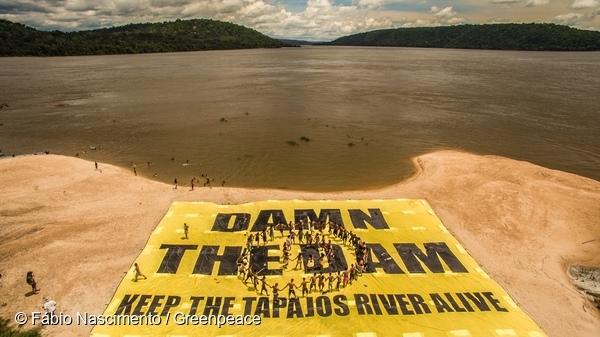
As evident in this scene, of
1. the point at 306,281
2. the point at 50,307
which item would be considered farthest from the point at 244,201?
the point at 50,307

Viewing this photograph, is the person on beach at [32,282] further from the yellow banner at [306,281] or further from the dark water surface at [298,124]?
the dark water surface at [298,124]

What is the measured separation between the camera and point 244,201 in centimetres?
3866

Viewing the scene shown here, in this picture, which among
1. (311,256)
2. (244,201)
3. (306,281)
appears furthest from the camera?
(244,201)

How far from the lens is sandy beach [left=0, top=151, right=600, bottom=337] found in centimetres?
2578

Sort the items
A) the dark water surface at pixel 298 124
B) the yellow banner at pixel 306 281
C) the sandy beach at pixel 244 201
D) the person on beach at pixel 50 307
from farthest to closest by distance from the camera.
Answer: the dark water surface at pixel 298 124 → the sandy beach at pixel 244 201 → the person on beach at pixel 50 307 → the yellow banner at pixel 306 281

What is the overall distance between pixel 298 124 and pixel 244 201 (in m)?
36.5

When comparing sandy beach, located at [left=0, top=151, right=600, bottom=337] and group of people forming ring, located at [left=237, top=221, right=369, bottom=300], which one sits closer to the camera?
group of people forming ring, located at [left=237, top=221, right=369, bottom=300]

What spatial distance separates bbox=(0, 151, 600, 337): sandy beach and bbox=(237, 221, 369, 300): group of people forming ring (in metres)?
Result: 8.49

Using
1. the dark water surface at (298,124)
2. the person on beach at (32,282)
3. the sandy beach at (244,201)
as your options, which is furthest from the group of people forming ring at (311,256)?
the person on beach at (32,282)

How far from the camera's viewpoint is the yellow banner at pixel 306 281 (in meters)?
22.4

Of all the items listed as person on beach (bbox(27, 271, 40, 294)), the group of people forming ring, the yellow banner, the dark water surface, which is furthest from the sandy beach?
the group of people forming ring

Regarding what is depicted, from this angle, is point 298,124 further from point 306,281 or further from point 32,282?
point 32,282

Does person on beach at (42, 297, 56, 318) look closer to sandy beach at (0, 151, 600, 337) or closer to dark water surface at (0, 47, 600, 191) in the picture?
sandy beach at (0, 151, 600, 337)

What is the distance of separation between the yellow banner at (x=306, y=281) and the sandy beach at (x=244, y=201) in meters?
2.46
